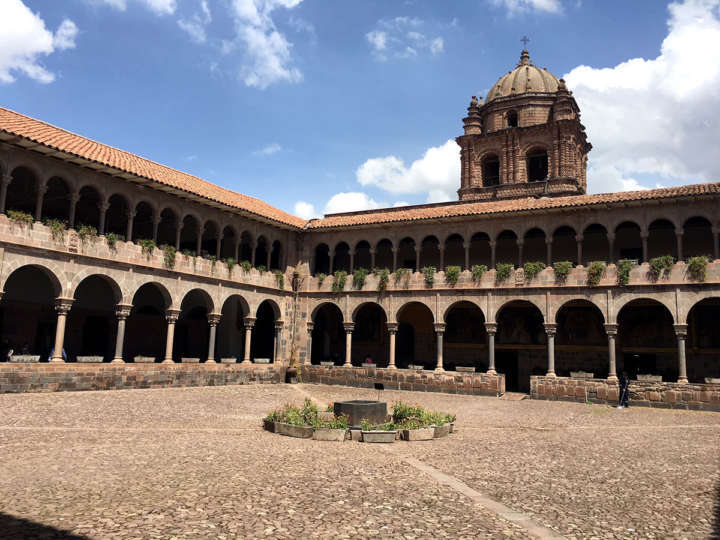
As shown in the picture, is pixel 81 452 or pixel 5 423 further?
pixel 5 423

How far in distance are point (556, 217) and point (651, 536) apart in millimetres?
21568

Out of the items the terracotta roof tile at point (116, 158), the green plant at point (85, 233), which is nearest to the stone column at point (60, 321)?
the green plant at point (85, 233)

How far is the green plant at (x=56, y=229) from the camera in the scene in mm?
20658

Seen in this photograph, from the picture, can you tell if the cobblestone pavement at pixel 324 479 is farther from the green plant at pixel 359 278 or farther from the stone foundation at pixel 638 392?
the green plant at pixel 359 278

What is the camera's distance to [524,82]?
38719mm

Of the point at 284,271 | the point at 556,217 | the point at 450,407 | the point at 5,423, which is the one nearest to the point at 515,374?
the point at 556,217

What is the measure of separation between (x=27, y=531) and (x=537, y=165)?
3679cm

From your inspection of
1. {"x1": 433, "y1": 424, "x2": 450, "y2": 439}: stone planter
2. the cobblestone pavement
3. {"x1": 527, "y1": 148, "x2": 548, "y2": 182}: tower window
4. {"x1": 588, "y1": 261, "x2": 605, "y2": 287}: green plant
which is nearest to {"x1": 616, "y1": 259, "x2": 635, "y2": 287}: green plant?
{"x1": 588, "y1": 261, "x2": 605, "y2": 287}: green plant

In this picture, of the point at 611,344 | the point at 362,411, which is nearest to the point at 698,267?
the point at 611,344

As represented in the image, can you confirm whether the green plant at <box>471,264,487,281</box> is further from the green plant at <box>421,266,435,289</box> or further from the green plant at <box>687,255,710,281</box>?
the green plant at <box>687,255,710,281</box>

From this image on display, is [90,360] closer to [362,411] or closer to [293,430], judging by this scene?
[293,430]

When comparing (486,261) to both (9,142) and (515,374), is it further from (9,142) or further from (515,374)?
(9,142)

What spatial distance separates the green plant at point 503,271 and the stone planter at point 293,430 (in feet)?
54.2

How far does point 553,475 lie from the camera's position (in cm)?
965
